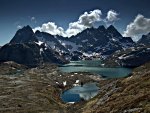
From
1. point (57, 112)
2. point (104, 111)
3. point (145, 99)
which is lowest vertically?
point (57, 112)

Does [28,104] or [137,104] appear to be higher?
[137,104]

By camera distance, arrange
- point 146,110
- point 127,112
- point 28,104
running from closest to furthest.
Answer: point 146,110
point 127,112
point 28,104

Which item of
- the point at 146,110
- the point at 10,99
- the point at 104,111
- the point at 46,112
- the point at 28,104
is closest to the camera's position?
the point at 146,110

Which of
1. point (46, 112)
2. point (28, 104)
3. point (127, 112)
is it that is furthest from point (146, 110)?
point (28, 104)

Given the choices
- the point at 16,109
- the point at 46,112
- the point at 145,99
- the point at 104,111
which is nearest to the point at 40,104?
the point at 16,109

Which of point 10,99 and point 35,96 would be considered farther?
point 35,96

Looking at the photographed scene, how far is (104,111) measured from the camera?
74.9 metres

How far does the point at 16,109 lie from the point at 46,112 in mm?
20486

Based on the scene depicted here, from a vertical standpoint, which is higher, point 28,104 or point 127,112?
point 127,112

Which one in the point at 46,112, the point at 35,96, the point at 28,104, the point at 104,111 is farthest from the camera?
the point at 35,96

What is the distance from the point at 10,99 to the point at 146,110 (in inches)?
5077

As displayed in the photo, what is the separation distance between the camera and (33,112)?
12544 centimetres

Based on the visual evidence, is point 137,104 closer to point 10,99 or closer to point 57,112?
point 57,112

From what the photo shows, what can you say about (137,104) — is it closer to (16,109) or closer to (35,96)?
(16,109)
